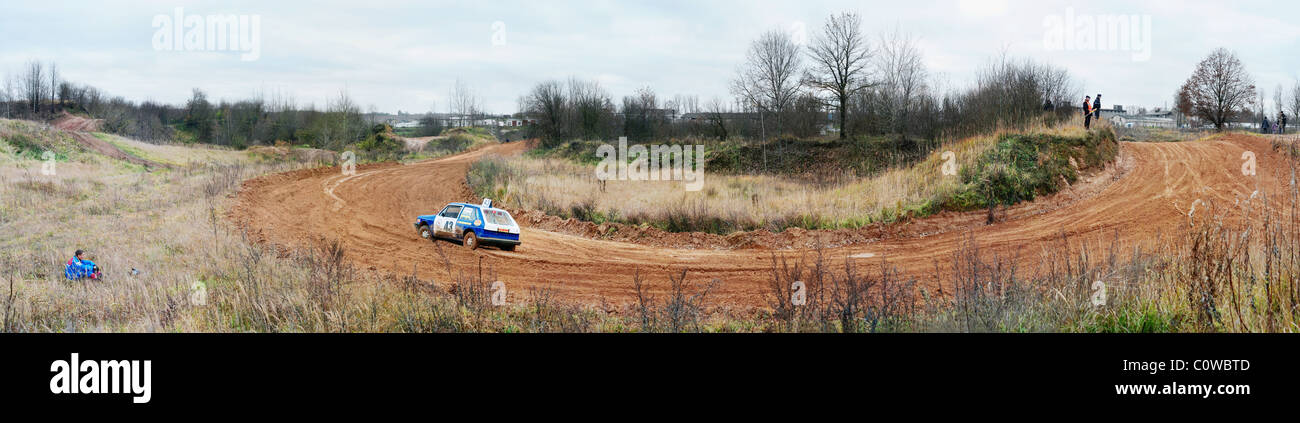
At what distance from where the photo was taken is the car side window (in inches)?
575

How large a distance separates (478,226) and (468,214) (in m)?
0.53

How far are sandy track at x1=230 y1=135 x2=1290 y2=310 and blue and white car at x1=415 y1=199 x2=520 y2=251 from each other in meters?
0.34

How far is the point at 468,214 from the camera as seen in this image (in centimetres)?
1472

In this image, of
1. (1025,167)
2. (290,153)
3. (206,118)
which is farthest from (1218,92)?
(206,118)

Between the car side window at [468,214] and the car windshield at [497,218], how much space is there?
0.29 meters

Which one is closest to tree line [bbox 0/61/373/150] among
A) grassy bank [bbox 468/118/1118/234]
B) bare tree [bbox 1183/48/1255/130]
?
grassy bank [bbox 468/118/1118/234]

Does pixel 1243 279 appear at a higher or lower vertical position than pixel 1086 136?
lower

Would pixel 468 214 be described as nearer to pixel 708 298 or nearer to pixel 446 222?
pixel 446 222

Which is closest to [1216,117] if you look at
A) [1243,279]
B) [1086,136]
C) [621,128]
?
[1086,136]

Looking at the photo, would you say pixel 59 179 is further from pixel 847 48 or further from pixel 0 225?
pixel 847 48

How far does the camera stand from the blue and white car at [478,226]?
14430mm

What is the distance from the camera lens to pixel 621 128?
55.1 m
